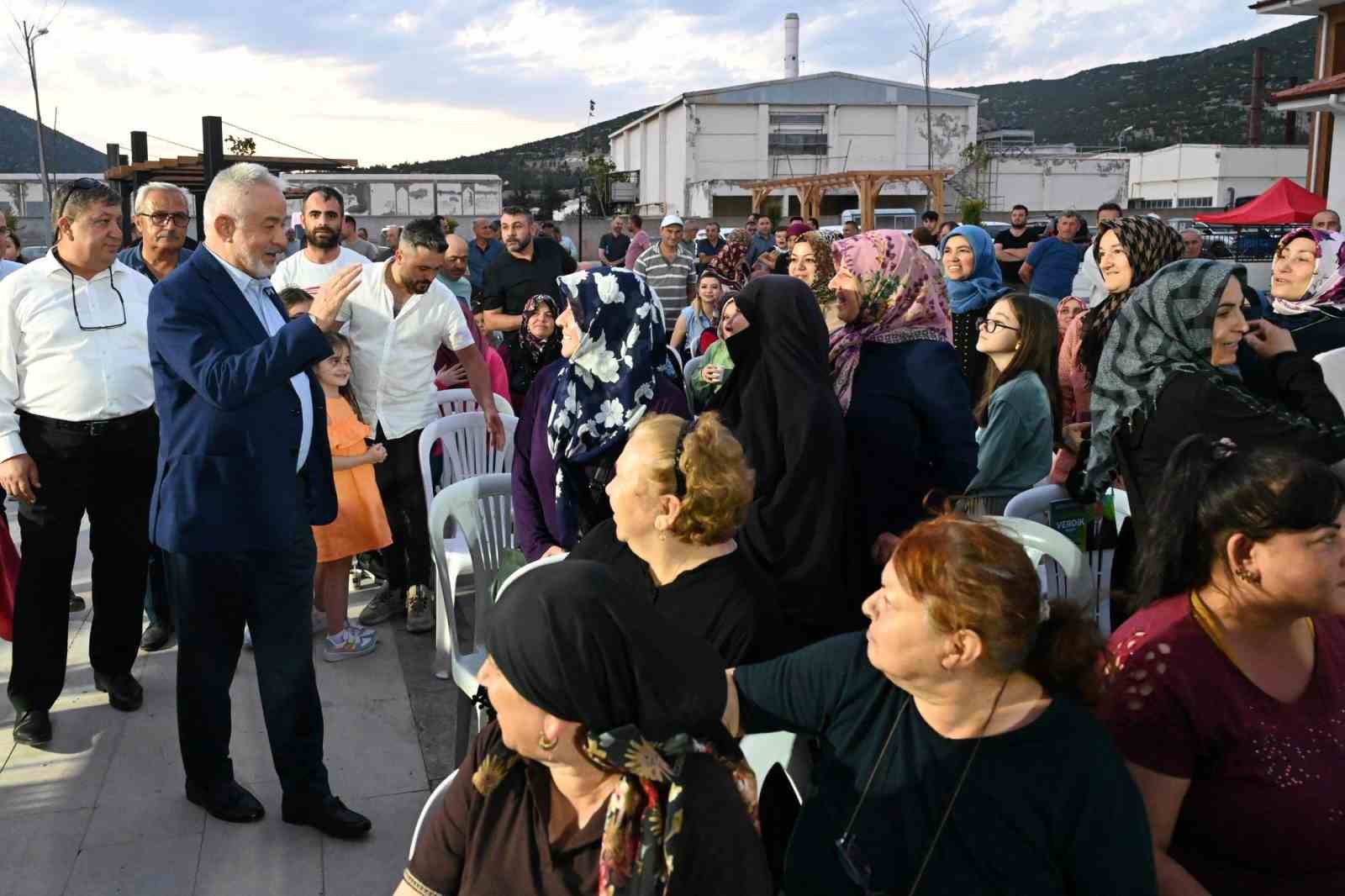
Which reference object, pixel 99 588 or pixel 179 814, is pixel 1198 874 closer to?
pixel 179 814

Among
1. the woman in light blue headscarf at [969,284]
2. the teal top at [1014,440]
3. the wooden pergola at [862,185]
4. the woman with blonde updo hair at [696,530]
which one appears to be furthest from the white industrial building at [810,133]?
the woman with blonde updo hair at [696,530]

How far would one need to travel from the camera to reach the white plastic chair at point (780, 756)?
88.4 inches

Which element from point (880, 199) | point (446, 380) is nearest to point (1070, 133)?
point (880, 199)

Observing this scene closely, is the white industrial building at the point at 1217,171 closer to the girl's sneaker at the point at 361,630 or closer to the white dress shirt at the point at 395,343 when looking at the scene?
the white dress shirt at the point at 395,343

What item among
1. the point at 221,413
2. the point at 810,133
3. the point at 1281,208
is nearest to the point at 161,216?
the point at 221,413

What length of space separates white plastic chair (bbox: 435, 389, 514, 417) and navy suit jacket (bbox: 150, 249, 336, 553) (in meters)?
2.02

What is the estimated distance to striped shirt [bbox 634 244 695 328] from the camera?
26.2ft

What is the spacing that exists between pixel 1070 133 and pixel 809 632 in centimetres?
10087

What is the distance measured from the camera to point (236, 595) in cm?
303

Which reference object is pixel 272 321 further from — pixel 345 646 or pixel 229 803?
pixel 345 646

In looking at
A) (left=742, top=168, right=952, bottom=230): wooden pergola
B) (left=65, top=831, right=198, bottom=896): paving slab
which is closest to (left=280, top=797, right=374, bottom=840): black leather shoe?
(left=65, top=831, right=198, bottom=896): paving slab

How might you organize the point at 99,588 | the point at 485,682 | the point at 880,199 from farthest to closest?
the point at 880,199, the point at 99,588, the point at 485,682

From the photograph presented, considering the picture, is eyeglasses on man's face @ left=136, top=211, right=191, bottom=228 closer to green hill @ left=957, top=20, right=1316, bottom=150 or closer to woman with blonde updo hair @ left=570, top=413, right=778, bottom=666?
woman with blonde updo hair @ left=570, top=413, right=778, bottom=666

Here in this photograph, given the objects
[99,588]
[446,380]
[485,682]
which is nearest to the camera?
[485,682]
